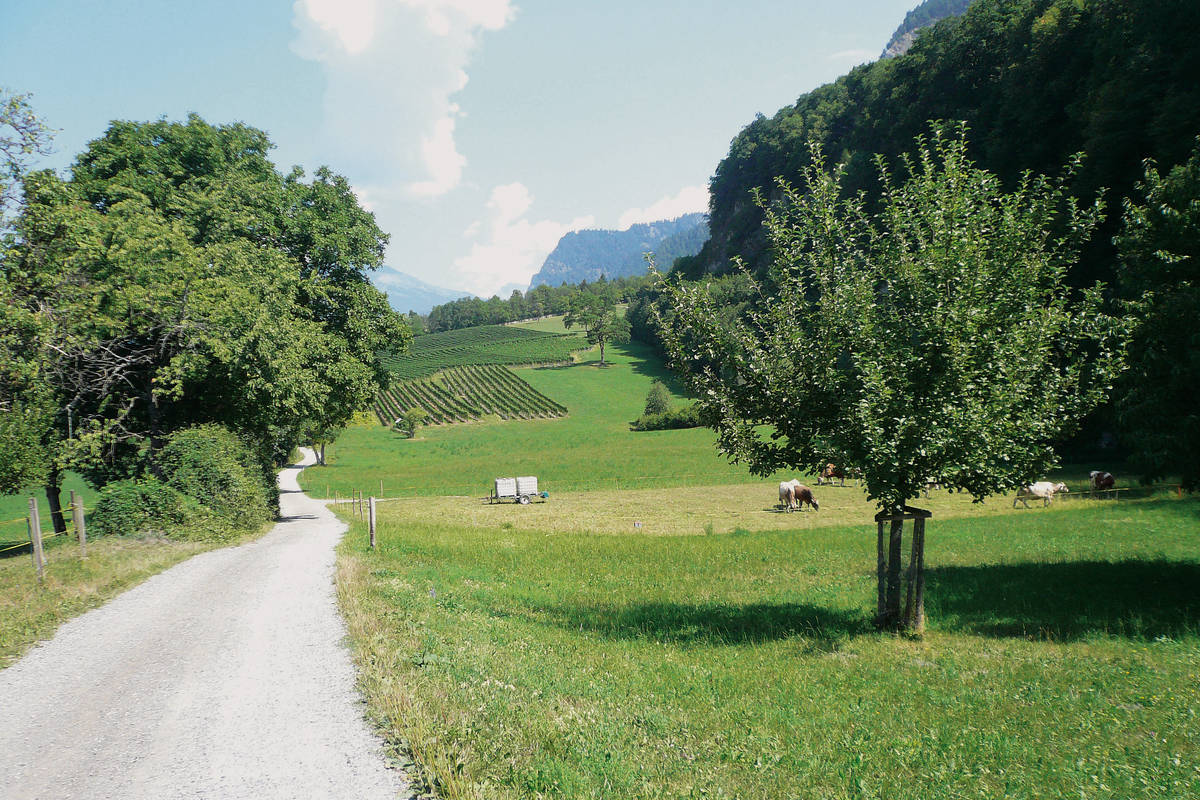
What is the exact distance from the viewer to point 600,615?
13.7 meters

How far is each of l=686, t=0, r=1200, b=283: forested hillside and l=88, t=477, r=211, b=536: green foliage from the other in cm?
2083

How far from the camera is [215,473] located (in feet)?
74.5

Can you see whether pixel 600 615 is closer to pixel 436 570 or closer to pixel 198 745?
pixel 436 570

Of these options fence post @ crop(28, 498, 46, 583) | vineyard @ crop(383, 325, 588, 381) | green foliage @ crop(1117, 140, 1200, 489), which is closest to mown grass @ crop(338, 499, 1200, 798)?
green foliage @ crop(1117, 140, 1200, 489)

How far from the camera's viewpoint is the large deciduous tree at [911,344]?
10383mm

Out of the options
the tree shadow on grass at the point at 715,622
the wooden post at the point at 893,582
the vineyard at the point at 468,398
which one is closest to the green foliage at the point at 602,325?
the vineyard at the point at 468,398

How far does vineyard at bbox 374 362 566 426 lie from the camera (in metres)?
108

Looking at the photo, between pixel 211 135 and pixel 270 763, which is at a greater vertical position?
pixel 211 135

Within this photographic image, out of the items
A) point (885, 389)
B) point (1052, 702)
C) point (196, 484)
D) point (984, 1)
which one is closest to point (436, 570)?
point (196, 484)

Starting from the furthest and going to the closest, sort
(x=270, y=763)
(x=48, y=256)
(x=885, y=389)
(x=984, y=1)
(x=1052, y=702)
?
(x=984, y=1)
(x=48, y=256)
(x=885, y=389)
(x=1052, y=702)
(x=270, y=763)

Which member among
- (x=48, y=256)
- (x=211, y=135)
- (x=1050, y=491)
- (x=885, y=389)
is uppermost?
(x=211, y=135)

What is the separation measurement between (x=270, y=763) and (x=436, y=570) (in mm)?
11593

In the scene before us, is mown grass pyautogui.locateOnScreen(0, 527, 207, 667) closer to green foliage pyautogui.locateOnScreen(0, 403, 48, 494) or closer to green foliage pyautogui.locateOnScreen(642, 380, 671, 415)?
green foliage pyautogui.locateOnScreen(0, 403, 48, 494)

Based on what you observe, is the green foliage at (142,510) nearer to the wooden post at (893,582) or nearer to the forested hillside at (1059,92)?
the wooden post at (893,582)
